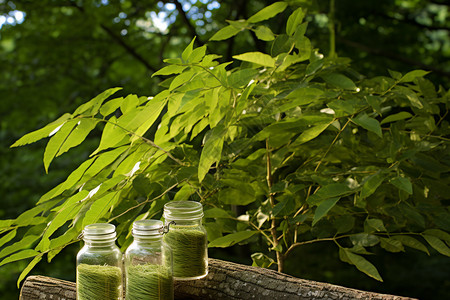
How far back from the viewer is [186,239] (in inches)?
32.5

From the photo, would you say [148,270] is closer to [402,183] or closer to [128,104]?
[128,104]

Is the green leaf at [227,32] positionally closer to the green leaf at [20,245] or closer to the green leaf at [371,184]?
the green leaf at [371,184]

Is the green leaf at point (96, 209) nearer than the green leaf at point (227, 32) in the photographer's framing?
Yes

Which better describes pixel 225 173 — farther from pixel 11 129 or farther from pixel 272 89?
pixel 11 129

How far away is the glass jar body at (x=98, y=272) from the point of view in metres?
0.75

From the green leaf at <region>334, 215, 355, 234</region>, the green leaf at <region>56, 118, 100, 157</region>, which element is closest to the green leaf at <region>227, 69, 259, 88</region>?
the green leaf at <region>56, 118, 100, 157</region>

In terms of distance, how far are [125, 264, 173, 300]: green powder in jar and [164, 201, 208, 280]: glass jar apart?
0.22 feet

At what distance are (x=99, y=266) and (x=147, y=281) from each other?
0.26ft

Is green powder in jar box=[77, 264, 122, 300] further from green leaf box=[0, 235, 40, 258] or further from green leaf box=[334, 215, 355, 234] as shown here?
green leaf box=[334, 215, 355, 234]

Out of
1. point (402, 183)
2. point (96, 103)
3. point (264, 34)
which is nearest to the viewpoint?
point (402, 183)

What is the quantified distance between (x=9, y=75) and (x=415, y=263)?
2908mm

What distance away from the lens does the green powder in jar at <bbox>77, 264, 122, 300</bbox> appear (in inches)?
29.5

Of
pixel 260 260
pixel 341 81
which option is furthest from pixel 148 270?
pixel 341 81

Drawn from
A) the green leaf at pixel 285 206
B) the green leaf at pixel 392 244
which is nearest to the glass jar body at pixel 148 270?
the green leaf at pixel 285 206
